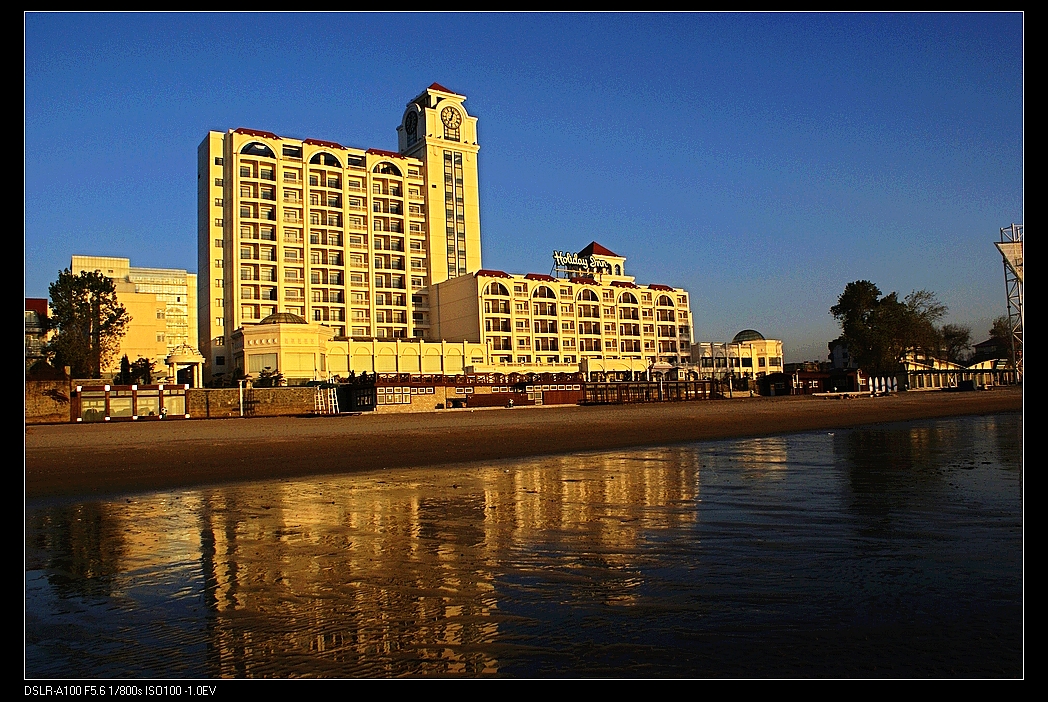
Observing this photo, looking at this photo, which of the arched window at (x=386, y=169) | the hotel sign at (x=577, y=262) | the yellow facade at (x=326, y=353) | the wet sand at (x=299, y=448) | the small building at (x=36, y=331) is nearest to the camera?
the wet sand at (x=299, y=448)

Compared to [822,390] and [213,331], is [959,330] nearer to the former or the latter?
[822,390]

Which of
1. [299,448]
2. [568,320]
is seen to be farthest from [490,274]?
[299,448]

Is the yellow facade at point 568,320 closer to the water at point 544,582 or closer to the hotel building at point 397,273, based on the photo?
the hotel building at point 397,273

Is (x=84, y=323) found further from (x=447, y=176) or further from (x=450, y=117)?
(x=450, y=117)

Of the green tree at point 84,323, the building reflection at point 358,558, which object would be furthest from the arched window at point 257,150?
the building reflection at point 358,558

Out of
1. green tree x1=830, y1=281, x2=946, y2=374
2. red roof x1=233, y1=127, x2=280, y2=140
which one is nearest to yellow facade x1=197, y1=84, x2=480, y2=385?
red roof x1=233, y1=127, x2=280, y2=140

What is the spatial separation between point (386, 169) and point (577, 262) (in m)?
32.7

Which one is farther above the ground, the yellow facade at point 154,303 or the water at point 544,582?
the yellow facade at point 154,303

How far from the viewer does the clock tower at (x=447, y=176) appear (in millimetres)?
109281

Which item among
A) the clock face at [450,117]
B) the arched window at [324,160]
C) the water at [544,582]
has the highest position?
the clock face at [450,117]

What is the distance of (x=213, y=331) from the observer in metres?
94.2

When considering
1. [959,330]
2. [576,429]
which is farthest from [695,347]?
[576,429]

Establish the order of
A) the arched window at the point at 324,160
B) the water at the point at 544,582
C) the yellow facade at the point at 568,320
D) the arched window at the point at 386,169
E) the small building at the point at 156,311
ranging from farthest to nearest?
the arched window at the point at 386,169 < the arched window at the point at 324,160 < the yellow facade at the point at 568,320 < the small building at the point at 156,311 < the water at the point at 544,582
